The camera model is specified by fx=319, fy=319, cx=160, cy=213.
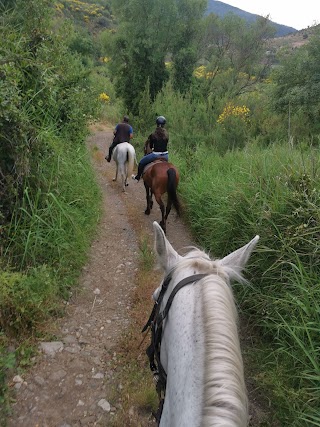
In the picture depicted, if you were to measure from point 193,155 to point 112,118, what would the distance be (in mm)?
14265

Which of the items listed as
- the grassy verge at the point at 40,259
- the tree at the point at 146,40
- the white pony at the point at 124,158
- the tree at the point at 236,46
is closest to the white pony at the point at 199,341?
the grassy verge at the point at 40,259

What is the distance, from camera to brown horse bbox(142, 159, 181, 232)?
6.69 metres

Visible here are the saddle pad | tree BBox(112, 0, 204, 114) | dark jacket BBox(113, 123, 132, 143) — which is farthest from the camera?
tree BBox(112, 0, 204, 114)

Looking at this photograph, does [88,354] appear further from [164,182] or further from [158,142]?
[158,142]

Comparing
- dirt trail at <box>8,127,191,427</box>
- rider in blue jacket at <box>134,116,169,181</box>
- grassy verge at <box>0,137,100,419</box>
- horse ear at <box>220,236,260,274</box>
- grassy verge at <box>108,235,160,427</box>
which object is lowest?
dirt trail at <box>8,127,191,427</box>

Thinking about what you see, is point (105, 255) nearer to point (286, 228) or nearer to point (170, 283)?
point (286, 228)

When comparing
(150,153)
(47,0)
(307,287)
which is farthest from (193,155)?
(307,287)

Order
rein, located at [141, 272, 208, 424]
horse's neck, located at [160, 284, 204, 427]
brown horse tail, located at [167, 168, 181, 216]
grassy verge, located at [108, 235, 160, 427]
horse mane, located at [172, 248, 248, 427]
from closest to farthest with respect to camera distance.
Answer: horse mane, located at [172, 248, 248, 427]
horse's neck, located at [160, 284, 204, 427]
rein, located at [141, 272, 208, 424]
grassy verge, located at [108, 235, 160, 427]
brown horse tail, located at [167, 168, 181, 216]

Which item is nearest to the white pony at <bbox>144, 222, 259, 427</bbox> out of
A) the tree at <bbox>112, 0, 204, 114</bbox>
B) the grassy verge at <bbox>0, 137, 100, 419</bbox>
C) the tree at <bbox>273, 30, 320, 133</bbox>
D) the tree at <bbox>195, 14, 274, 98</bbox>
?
the grassy verge at <bbox>0, 137, 100, 419</bbox>

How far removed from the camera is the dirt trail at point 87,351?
293cm

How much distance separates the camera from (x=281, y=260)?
3.69 metres

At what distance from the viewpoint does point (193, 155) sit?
9.02m

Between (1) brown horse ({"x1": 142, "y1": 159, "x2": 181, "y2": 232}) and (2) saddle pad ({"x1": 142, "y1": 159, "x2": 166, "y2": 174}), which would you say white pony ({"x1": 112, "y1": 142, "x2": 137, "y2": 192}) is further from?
(1) brown horse ({"x1": 142, "y1": 159, "x2": 181, "y2": 232})

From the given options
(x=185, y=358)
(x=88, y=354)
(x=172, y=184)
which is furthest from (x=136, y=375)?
(x=172, y=184)
